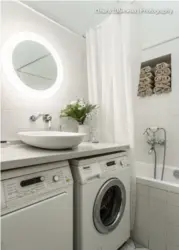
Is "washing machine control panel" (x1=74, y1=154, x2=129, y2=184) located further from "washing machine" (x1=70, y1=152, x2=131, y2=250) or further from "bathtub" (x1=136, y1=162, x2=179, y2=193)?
"bathtub" (x1=136, y1=162, x2=179, y2=193)

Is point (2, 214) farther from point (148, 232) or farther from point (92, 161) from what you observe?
point (148, 232)

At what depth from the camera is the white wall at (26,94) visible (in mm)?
1450

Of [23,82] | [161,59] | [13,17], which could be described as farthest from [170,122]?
[13,17]

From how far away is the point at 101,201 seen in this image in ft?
3.77

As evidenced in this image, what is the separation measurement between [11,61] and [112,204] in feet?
4.97

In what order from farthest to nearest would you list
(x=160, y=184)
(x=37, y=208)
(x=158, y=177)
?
(x=158, y=177) < (x=160, y=184) < (x=37, y=208)

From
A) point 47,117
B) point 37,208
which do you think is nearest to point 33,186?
point 37,208

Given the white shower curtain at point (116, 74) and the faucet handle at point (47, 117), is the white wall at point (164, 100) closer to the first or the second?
the white shower curtain at point (116, 74)

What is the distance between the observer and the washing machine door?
1197mm

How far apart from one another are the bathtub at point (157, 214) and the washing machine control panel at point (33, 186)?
79cm

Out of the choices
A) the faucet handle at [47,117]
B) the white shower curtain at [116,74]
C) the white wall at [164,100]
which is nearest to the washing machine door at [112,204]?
the white shower curtain at [116,74]

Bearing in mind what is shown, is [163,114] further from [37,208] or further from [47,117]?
[37,208]

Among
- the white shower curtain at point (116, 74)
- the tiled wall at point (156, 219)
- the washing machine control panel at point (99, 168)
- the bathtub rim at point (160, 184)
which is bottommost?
the tiled wall at point (156, 219)

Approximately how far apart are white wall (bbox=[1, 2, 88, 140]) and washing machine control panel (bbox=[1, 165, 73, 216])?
0.75 metres
